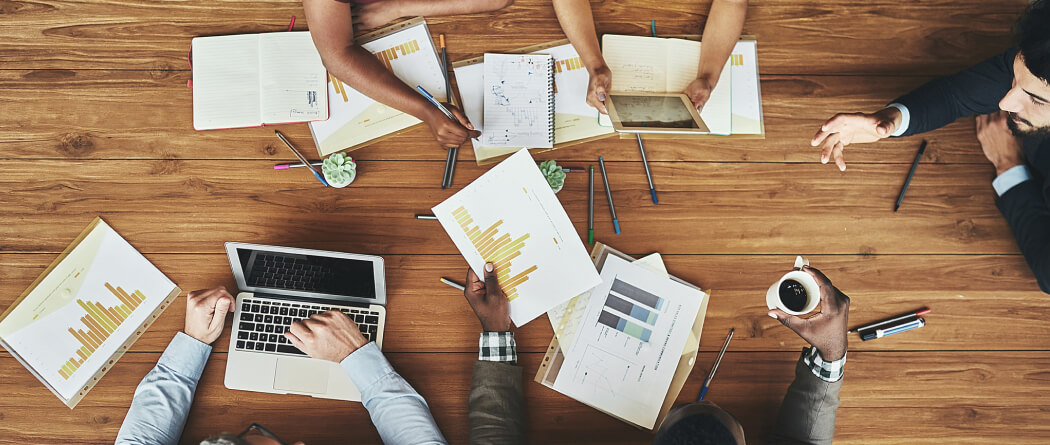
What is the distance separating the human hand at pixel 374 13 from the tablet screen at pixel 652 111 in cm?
65

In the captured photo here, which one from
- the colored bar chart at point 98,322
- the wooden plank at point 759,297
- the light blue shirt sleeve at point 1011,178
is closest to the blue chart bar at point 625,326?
the wooden plank at point 759,297

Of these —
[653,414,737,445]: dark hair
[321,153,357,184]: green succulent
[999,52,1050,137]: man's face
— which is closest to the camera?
[653,414,737,445]: dark hair

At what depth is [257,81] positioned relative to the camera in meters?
1.47

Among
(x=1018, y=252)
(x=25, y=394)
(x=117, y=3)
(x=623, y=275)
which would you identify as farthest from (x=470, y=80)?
(x=1018, y=252)

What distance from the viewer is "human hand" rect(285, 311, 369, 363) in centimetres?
130

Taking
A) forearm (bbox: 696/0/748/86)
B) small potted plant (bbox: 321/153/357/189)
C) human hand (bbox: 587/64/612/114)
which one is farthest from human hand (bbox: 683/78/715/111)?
small potted plant (bbox: 321/153/357/189)

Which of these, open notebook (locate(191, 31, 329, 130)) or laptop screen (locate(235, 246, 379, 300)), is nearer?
laptop screen (locate(235, 246, 379, 300))

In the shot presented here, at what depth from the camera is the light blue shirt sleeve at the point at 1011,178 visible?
56.2 inches

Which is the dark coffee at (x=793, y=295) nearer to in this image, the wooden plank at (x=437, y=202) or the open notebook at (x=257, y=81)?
the wooden plank at (x=437, y=202)

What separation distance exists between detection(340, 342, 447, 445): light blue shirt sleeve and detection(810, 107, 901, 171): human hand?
122 cm

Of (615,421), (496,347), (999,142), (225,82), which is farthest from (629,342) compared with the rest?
(225,82)

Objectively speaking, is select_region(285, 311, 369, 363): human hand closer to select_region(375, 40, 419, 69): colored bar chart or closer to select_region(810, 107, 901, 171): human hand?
select_region(375, 40, 419, 69): colored bar chart

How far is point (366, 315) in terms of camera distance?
137cm

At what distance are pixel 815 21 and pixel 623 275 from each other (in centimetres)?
94
